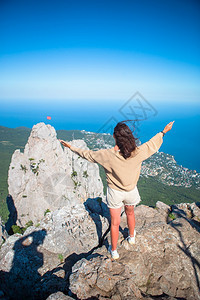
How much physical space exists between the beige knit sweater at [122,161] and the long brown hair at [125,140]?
12 cm

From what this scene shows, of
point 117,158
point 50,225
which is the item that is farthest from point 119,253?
point 50,225

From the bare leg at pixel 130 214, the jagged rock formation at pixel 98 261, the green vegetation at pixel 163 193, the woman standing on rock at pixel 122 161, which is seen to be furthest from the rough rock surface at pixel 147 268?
the green vegetation at pixel 163 193

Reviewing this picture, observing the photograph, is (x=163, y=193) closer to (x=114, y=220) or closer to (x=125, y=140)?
(x=114, y=220)

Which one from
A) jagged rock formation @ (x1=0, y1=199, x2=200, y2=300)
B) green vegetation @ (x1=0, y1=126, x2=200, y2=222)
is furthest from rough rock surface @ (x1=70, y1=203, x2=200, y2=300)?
green vegetation @ (x1=0, y1=126, x2=200, y2=222)

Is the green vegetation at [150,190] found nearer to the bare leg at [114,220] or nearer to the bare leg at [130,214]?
the bare leg at [130,214]

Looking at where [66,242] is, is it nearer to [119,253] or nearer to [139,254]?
[119,253]

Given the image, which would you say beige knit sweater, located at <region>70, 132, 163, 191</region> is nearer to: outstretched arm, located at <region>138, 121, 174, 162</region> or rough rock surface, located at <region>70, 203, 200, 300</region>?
outstretched arm, located at <region>138, 121, 174, 162</region>

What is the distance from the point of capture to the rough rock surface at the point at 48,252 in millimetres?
4531

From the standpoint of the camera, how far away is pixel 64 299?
3105 millimetres

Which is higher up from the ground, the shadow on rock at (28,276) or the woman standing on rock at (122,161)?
the woman standing on rock at (122,161)

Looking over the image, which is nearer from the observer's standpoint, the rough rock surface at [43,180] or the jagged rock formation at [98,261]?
the jagged rock formation at [98,261]

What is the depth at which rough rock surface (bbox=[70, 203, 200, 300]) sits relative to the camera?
3.47 meters

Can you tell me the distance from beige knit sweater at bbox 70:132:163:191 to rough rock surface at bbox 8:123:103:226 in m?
20.7

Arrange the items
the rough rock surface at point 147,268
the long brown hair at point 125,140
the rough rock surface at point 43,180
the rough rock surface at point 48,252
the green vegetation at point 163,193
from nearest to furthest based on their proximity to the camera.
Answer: the long brown hair at point 125,140
the rough rock surface at point 147,268
the rough rock surface at point 48,252
the rough rock surface at point 43,180
the green vegetation at point 163,193
